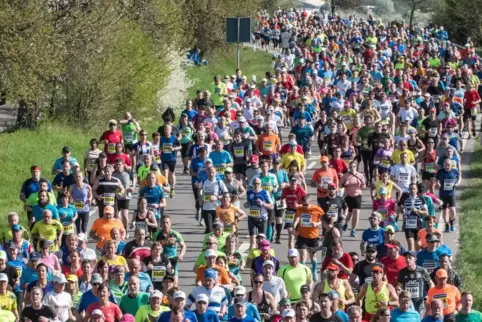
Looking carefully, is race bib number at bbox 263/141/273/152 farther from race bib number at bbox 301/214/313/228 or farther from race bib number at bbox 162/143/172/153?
race bib number at bbox 301/214/313/228

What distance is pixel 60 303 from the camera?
16578 millimetres

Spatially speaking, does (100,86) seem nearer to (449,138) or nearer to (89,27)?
(89,27)

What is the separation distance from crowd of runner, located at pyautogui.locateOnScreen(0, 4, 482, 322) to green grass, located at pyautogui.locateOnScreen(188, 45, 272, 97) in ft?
46.6

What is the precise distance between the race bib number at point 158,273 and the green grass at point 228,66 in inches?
1180

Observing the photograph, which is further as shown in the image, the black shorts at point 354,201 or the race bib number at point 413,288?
the black shorts at point 354,201

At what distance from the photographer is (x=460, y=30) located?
230 feet

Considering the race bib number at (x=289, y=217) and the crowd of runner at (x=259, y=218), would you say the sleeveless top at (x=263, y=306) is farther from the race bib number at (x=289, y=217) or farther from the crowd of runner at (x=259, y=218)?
the race bib number at (x=289, y=217)

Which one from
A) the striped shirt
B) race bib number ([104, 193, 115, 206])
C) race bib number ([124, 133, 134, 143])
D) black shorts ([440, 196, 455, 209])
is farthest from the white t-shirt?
race bib number ([124, 133, 134, 143])

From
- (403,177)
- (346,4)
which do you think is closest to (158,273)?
(403,177)

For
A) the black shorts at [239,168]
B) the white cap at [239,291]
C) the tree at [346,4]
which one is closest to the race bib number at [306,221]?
the white cap at [239,291]

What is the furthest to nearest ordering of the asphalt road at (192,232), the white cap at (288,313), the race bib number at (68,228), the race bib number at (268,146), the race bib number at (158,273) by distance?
the race bib number at (268,146) → the asphalt road at (192,232) → the race bib number at (68,228) → the race bib number at (158,273) → the white cap at (288,313)

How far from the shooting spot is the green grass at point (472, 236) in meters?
21.5

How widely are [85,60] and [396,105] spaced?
7.64 m

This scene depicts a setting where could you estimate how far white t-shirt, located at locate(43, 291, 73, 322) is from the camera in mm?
16500
